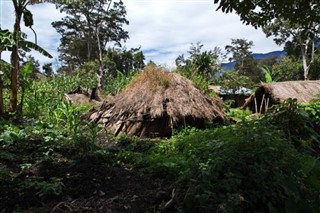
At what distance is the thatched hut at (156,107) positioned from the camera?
815 centimetres

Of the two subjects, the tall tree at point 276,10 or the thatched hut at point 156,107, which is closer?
the tall tree at point 276,10

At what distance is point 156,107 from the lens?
8219mm

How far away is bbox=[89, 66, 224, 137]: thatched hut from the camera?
8148 millimetres

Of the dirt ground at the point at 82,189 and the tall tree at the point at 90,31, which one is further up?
the tall tree at the point at 90,31

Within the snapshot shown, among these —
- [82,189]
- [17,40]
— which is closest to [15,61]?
[17,40]

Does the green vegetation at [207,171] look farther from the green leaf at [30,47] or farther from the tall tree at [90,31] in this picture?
the tall tree at [90,31]

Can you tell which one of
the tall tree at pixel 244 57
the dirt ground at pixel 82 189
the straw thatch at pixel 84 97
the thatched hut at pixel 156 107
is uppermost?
the tall tree at pixel 244 57

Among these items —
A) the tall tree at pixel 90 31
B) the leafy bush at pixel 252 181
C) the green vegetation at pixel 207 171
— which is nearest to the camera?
the leafy bush at pixel 252 181

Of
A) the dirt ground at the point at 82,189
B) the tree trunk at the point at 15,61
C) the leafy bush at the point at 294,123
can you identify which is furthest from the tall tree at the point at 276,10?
the tree trunk at the point at 15,61

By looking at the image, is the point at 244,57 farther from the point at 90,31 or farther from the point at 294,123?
the point at 294,123

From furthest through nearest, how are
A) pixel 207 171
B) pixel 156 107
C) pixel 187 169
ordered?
pixel 156 107 < pixel 187 169 < pixel 207 171

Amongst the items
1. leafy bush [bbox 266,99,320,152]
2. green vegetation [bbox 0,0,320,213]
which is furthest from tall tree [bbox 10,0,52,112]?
leafy bush [bbox 266,99,320,152]

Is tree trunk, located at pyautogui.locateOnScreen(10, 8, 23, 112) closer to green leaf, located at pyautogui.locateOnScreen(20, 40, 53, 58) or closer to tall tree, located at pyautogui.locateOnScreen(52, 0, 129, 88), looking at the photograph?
green leaf, located at pyautogui.locateOnScreen(20, 40, 53, 58)

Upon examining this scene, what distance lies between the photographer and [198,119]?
328 inches
